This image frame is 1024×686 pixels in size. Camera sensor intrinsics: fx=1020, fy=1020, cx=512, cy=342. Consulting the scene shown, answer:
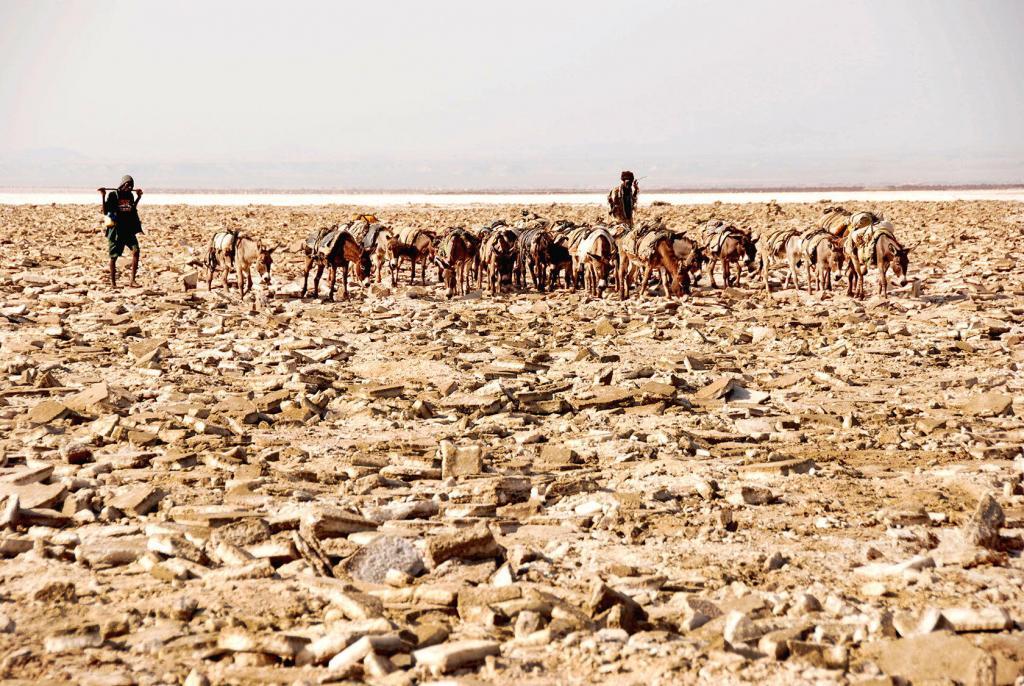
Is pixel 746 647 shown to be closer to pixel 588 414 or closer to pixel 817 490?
pixel 817 490

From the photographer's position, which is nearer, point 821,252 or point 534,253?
point 821,252

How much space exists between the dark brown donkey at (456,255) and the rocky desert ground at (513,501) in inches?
165

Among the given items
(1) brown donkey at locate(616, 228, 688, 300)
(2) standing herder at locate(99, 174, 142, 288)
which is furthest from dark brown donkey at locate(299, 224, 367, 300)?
(1) brown donkey at locate(616, 228, 688, 300)

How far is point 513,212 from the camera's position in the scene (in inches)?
1677

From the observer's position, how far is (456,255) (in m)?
19.4

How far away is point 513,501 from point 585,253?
39.5 ft

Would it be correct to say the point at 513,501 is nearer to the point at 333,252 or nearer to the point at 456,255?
the point at 333,252

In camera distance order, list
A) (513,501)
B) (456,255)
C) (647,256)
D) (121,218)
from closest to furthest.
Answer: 1. (513,501)
2. (647,256)
3. (121,218)
4. (456,255)

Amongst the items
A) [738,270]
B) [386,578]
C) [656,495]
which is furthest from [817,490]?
[738,270]

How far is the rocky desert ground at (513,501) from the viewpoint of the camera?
15.8 feet

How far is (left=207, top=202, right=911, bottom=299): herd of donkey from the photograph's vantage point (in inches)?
722

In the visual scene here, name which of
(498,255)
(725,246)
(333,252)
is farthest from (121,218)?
(725,246)

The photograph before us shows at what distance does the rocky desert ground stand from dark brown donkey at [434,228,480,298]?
4.20m

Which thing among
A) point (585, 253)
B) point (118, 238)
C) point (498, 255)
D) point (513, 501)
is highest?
point (118, 238)
